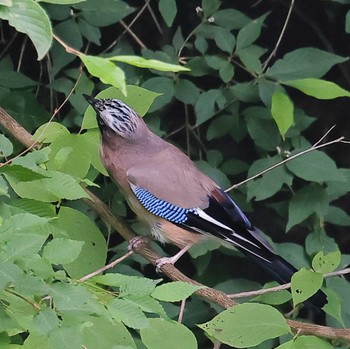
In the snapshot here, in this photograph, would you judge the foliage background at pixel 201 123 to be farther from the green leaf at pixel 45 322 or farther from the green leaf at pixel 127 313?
the green leaf at pixel 45 322

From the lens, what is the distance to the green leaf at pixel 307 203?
2.52 metres

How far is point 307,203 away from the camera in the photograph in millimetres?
2535

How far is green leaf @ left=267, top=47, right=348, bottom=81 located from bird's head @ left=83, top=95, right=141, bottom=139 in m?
0.47

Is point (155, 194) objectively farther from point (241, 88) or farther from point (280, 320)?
point (280, 320)

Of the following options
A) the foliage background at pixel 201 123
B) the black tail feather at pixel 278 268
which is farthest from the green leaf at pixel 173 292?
the black tail feather at pixel 278 268

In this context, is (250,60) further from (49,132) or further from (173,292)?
(173,292)

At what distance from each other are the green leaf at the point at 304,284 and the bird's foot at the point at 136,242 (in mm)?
654

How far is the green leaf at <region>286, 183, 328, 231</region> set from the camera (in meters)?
2.52

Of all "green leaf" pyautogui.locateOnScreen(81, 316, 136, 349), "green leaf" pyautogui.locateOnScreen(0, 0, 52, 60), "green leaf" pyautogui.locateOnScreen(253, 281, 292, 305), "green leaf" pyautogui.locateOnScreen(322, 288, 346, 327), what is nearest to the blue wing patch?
"green leaf" pyautogui.locateOnScreen(253, 281, 292, 305)

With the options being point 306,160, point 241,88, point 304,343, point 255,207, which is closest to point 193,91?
point 241,88

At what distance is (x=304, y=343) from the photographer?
4.82ft

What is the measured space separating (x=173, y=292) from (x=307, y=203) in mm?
1370

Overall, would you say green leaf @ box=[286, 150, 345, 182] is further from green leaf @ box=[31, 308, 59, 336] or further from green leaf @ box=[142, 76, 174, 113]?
green leaf @ box=[31, 308, 59, 336]

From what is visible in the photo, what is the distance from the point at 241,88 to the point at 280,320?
124 centimetres
